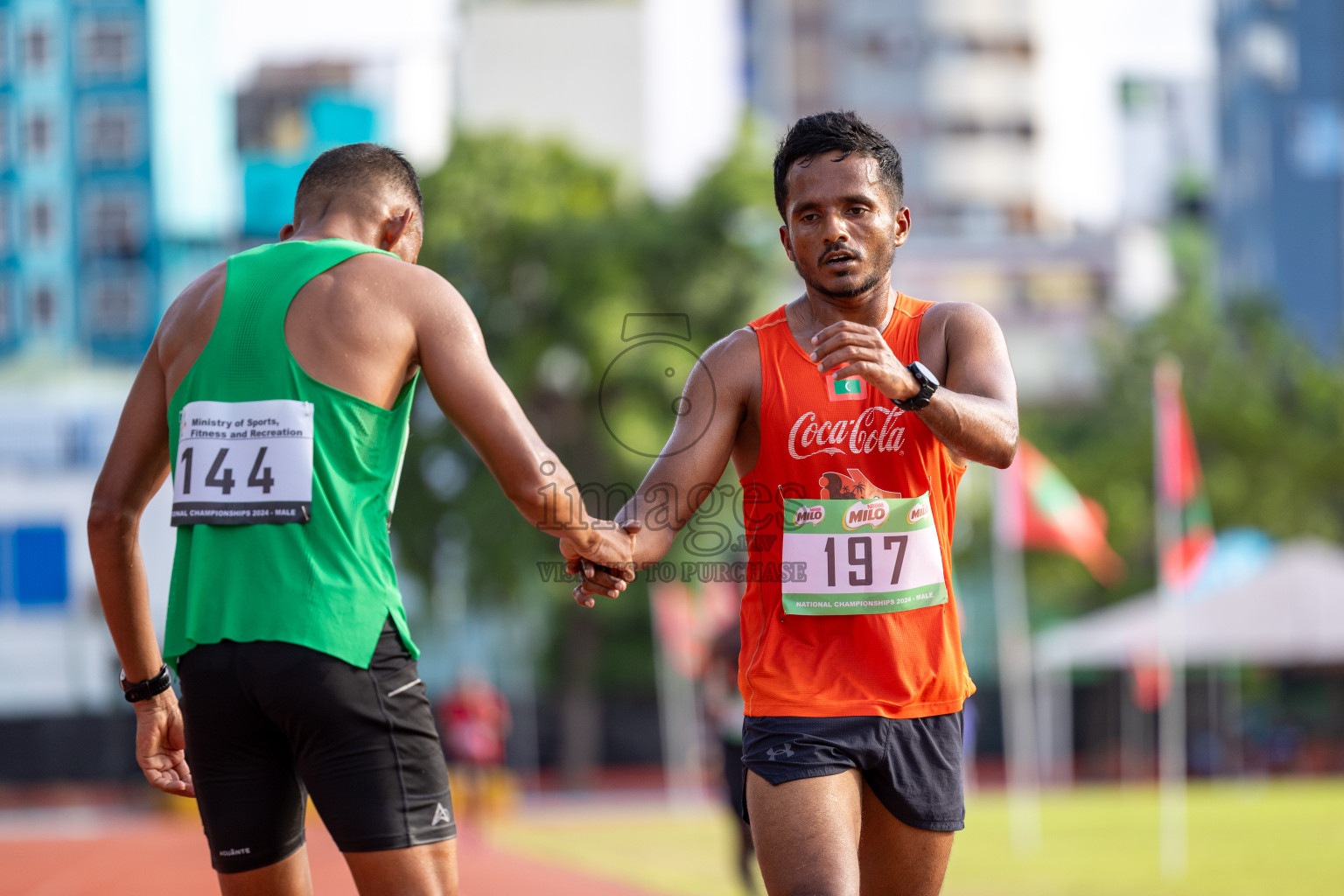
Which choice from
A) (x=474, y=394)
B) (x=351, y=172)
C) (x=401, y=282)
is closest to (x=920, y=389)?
(x=474, y=394)

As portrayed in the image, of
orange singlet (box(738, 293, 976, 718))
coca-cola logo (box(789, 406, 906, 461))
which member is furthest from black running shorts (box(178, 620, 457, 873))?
coca-cola logo (box(789, 406, 906, 461))

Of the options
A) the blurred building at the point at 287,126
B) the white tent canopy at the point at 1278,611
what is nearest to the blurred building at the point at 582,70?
the blurred building at the point at 287,126

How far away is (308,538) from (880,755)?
1336 millimetres

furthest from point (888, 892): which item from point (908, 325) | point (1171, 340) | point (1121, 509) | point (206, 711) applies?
point (1171, 340)

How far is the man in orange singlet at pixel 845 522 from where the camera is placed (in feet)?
11.5

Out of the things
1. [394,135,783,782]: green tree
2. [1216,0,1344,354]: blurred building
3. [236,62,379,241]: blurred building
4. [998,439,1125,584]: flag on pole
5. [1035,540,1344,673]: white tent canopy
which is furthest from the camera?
[1216,0,1344,354]: blurred building

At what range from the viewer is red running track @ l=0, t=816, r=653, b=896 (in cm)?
1222

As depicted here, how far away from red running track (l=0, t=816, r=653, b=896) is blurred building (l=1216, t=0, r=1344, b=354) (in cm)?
4211

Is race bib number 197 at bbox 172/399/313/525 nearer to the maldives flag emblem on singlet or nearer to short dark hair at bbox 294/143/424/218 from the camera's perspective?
short dark hair at bbox 294/143/424/218

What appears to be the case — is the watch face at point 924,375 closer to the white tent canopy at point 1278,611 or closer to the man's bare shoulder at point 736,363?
the man's bare shoulder at point 736,363

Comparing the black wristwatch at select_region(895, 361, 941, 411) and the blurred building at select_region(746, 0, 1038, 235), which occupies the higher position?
the blurred building at select_region(746, 0, 1038, 235)

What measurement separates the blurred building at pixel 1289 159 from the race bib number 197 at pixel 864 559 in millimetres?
51183

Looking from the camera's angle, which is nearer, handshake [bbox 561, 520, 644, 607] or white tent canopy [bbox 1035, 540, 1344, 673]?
handshake [bbox 561, 520, 644, 607]

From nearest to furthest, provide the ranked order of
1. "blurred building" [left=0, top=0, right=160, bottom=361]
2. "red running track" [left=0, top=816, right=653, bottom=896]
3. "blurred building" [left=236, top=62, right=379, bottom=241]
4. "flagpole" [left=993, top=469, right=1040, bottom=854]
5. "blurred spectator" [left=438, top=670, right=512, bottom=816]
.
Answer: "red running track" [left=0, top=816, right=653, bottom=896] < "flagpole" [left=993, top=469, right=1040, bottom=854] < "blurred spectator" [left=438, top=670, right=512, bottom=816] < "blurred building" [left=236, top=62, right=379, bottom=241] < "blurred building" [left=0, top=0, right=160, bottom=361]
